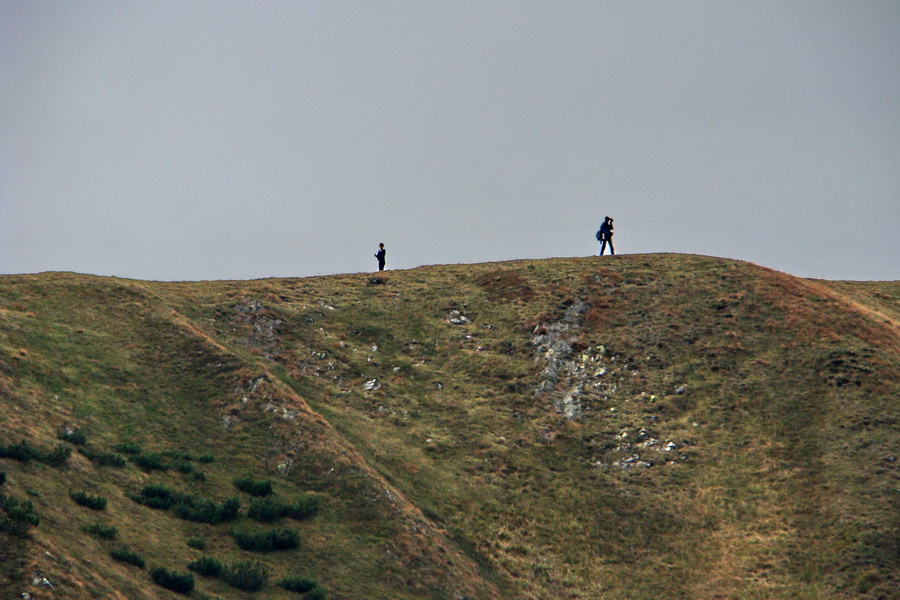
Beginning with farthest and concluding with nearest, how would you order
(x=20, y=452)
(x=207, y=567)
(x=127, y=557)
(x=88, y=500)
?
(x=20, y=452) → (x=88, y=500) → (x=207, y=567) → (x=127, y=557)

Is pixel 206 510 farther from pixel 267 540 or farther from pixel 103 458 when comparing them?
→ pixel 103 458

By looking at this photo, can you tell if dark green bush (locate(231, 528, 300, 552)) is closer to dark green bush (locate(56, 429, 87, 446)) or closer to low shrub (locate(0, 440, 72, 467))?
low shrub (locate(0, 440, 72, 467))

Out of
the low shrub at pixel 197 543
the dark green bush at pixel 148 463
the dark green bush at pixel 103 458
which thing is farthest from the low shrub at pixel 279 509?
the dark green bush at pixel 103 458

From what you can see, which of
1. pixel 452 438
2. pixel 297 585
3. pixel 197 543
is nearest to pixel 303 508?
pixel 197 543

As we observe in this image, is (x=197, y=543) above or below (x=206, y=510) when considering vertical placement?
below

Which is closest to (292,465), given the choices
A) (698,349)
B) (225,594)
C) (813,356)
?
(225,594)

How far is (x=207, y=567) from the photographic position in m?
27.8

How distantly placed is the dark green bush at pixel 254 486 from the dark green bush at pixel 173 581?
8418 mm

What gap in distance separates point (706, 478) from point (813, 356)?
11.9m

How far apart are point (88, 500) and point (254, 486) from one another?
7.38 m

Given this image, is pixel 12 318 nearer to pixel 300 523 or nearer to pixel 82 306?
pixel 82 306

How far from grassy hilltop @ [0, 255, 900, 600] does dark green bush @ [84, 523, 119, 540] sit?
0.53 feet

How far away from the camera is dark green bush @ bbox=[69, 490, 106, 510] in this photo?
28.8 m

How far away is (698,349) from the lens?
51.5 m
